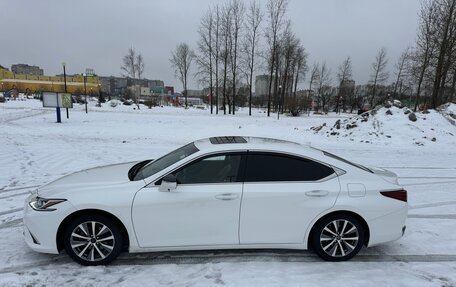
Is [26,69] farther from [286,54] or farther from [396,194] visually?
[396,194]

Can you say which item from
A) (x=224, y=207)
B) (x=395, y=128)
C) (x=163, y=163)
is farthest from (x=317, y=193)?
(x=395, y=128)

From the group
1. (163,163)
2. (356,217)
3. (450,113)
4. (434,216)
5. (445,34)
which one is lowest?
(434,216)

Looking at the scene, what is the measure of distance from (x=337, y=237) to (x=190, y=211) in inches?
72.9

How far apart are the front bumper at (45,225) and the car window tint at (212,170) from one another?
1.32 metres

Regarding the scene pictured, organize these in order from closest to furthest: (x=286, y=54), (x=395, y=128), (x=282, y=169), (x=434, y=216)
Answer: (x=282, y=169), (x=434, y=216), (x=395, y=128), (x=286, y=54)

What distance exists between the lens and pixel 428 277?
3475 mm

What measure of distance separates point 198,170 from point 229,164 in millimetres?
393

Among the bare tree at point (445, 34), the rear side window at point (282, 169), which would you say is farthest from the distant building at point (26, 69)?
the rear side window at point (282, 169)

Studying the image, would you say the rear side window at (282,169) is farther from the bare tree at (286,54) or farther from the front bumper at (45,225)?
the bare tree at (286,54)

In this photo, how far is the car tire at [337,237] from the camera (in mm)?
3689

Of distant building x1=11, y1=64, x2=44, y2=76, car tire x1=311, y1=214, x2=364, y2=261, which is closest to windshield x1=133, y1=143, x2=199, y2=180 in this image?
car tire x1=311, y1=214, x2=364, y2=261

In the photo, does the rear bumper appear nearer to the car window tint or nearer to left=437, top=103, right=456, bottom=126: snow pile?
the car window tint

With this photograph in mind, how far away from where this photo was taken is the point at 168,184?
3465 millimetres

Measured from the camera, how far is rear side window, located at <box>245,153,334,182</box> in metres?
3.68
